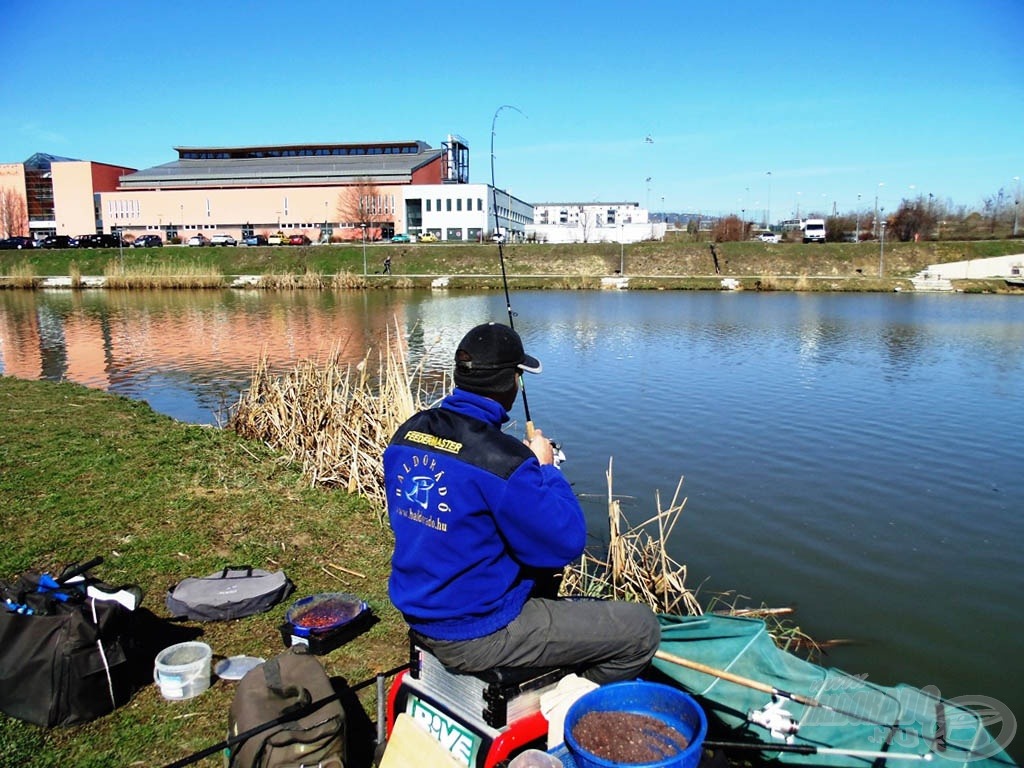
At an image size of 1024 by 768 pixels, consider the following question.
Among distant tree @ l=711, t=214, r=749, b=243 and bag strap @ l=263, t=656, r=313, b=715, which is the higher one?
distant tree @ l=711, t=214, r=749, b=243

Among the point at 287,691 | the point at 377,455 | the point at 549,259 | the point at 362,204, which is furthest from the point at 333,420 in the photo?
the point at 362,204

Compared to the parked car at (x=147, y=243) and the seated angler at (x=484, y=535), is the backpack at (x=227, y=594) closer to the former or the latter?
the seated angler at (x=484, y=535)

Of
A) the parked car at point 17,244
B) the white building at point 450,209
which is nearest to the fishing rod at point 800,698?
the white building at point 450,209

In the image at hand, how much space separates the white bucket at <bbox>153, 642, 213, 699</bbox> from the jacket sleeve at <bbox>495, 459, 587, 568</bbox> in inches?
79.6

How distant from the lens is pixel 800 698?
11.2 feet

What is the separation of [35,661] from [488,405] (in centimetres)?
238

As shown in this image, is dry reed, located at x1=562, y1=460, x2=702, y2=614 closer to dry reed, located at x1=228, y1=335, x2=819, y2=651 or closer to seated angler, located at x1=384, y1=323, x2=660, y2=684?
dry reed, located at x1=228, y1=335, x2=819, y2=651

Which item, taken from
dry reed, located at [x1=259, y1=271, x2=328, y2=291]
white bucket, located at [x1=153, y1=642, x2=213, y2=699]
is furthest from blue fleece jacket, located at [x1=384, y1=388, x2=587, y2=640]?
dry reed, located at [x1=259, y1=271, x2=328, y2=291]

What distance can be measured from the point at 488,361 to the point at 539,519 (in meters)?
0.68

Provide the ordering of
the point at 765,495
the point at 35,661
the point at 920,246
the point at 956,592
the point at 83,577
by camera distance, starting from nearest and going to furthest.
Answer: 1. the point at 35,661
2. the point at 83,577
3. the point at 956,592
4. the point at 765,495
5. the point at 920,246

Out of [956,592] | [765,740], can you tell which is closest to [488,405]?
[765,740]

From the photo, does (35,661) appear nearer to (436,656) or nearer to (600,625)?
(436,656)

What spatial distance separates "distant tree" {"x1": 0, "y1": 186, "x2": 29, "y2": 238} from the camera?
244ft

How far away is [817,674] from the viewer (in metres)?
3.98
